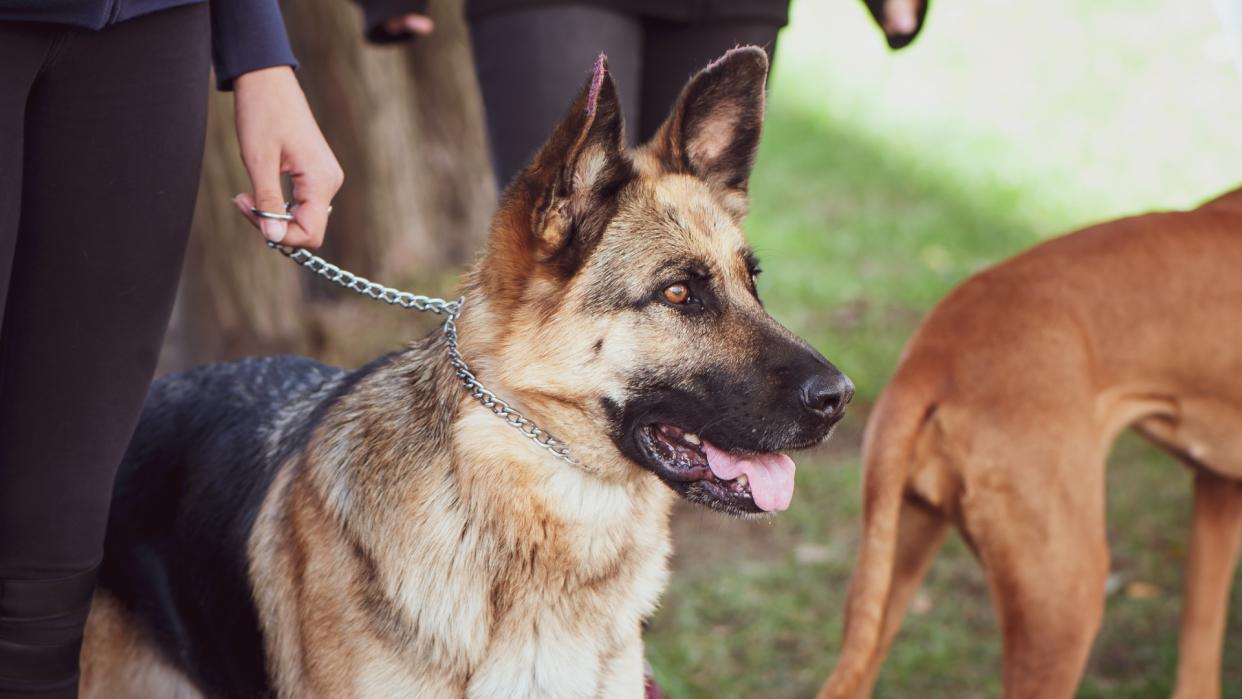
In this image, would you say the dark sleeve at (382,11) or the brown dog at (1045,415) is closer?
the brown dog at (1045,415)

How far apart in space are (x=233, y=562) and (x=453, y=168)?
4.66 metres

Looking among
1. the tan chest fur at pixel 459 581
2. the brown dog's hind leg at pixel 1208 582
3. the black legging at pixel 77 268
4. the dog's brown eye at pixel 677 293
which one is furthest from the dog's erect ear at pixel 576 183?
the brown dog's hind leg at pixel 1208 582

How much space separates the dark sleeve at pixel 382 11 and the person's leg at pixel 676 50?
2.06ft

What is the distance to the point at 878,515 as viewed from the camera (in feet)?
10.3

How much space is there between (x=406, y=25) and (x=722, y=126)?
1138mm

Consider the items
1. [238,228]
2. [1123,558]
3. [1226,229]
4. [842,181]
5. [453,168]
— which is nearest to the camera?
[1226,229]

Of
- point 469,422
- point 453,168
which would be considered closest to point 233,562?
point 469,422

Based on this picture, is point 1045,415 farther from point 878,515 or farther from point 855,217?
point 855,217

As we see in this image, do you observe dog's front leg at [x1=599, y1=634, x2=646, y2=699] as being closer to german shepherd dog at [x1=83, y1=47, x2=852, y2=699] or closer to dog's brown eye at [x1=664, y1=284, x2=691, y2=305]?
german shepherd dog at [x1=83, y1=47, x2=852, y2=699]

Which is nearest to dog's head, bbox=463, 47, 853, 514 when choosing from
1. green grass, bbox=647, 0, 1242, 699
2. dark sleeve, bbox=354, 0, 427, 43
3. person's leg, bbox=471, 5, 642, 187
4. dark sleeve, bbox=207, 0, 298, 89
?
dark sleeve, bbox=207, 0, 298, 89

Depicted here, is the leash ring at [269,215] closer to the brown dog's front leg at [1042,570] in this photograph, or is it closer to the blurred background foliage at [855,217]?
the brown dog's front leg at [1042,570]

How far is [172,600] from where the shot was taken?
275cm

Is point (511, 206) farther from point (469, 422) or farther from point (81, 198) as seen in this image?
point (81, 198)

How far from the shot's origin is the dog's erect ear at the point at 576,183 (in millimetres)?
2299
